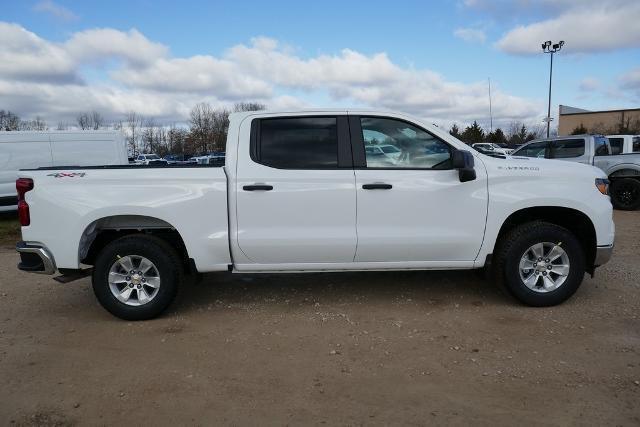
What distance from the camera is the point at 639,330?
14.2 feet

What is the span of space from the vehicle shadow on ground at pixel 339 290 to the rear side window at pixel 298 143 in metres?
1.47

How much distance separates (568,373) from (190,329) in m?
3.09

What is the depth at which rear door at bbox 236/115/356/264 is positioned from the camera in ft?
15.1

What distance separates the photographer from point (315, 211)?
15.2 ft

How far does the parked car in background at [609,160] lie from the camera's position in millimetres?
12055

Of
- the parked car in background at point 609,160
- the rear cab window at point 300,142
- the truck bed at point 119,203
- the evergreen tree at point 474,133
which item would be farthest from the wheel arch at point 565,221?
the evergreen tree at point 474,133

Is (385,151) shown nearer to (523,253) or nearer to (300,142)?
(300,142)

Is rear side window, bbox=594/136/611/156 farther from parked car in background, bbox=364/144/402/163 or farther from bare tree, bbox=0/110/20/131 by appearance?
bare tree, bbox=0/110/20/131

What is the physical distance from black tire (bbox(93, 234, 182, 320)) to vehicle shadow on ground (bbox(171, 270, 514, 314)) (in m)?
0.27

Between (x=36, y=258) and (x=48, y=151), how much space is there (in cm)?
760

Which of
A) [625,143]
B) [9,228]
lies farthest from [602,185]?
[9,228]

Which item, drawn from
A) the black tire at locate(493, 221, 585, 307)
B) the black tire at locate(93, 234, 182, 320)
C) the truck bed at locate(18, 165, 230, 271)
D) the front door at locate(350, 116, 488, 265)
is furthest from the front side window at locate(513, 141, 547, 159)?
the black tire at locate(93, 234, 182, 320)

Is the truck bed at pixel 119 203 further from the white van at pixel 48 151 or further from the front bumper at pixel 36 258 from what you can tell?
the white van at pixel 48 151

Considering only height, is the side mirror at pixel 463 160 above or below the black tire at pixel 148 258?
above
